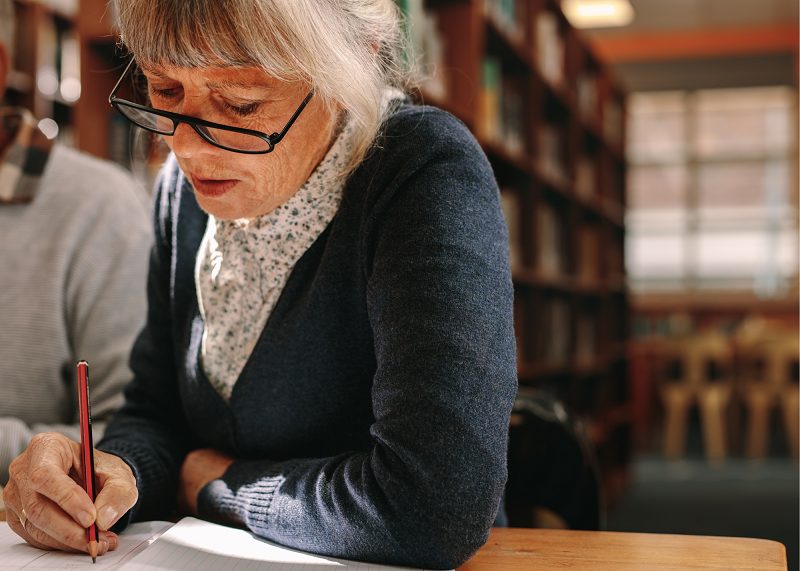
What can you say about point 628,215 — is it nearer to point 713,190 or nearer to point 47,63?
point 713,190

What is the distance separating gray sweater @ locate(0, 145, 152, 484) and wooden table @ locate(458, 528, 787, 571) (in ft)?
2.45

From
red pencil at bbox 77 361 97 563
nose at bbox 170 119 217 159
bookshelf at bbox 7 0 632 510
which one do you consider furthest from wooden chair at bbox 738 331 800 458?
red pencil at bbox 77 361 97 563

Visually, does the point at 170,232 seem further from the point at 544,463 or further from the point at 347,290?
the point at 544,463

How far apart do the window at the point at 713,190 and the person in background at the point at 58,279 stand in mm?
7541

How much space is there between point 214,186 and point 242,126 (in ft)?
0.25

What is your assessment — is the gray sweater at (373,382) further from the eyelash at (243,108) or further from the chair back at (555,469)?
the chair back at (555,469)

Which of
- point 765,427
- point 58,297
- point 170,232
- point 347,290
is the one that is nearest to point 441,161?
point 347,290

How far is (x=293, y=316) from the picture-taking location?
1003 mm

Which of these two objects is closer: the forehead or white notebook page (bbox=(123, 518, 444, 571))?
white notebook page (bbox=(123, 518, 444, 571))

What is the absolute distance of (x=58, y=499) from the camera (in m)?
0.80

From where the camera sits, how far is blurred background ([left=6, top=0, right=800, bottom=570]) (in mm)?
2086

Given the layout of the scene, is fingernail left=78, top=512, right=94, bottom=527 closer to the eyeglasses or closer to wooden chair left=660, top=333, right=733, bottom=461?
the eyeglasses

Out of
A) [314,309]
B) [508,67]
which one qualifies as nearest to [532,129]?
[508,67]

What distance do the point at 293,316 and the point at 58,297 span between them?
1.87 feet
